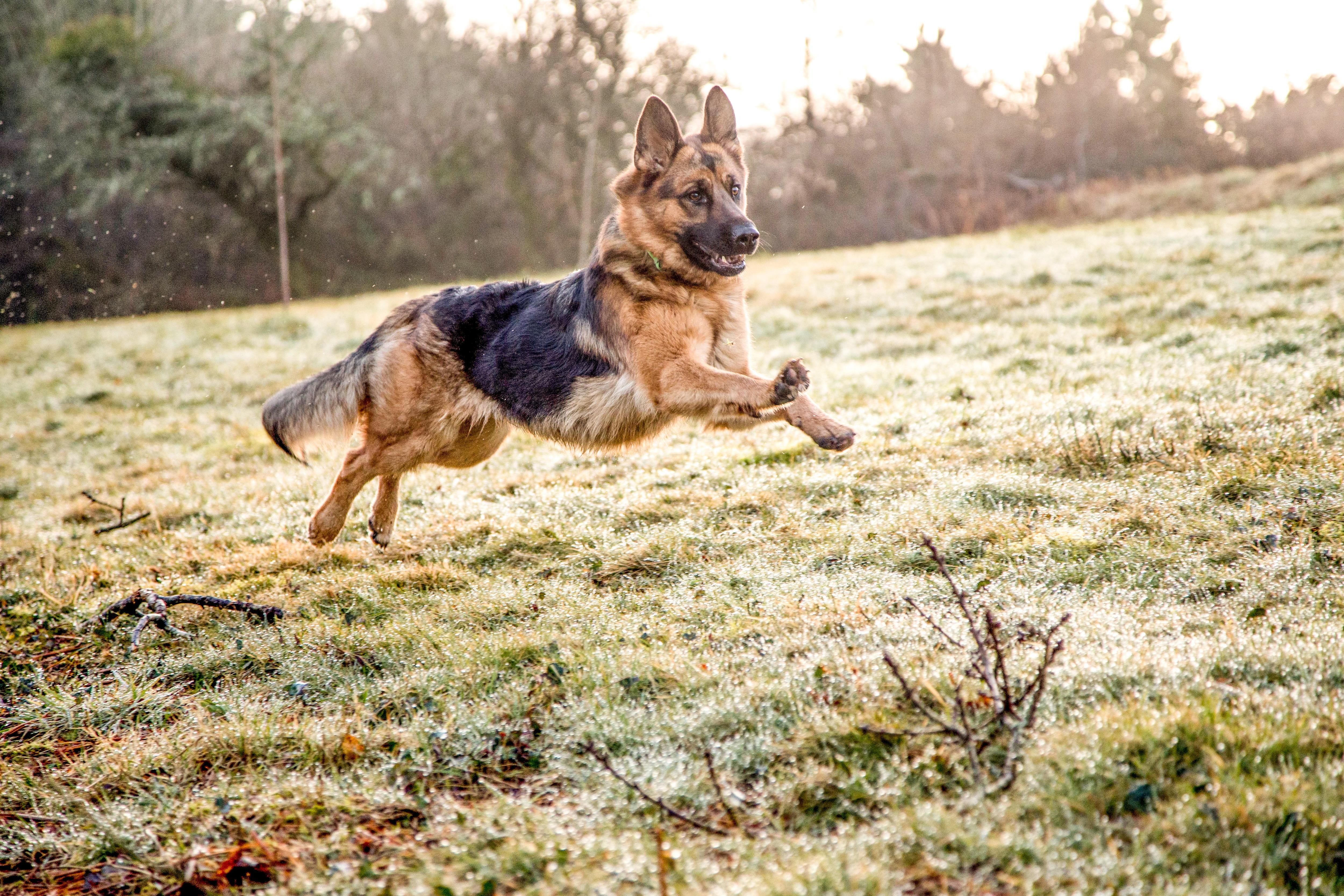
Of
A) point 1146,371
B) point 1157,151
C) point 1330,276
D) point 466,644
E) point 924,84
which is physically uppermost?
point 924,84

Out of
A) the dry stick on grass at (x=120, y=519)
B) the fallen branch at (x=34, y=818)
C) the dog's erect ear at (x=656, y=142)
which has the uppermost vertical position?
the dog's erect ear at (x=656, y=142)

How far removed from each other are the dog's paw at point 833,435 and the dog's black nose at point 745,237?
999 mm

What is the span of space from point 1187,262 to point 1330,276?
7.12ft

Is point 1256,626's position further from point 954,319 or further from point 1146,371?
point 954,319

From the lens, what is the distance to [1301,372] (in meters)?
6.99

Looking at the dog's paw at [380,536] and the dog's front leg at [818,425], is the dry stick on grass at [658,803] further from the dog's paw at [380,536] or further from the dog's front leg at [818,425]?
the dog's paw at [380,536]

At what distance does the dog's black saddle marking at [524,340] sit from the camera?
5316 millimetres

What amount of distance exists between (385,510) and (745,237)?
2.80m

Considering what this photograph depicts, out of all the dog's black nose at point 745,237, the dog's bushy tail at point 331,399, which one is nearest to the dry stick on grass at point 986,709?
the dog's black nose at point 745,237

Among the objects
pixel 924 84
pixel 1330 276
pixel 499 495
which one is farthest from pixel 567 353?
pixel 924 84

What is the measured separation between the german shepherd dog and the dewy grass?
60cm

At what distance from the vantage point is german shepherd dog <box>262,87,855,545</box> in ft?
16.5

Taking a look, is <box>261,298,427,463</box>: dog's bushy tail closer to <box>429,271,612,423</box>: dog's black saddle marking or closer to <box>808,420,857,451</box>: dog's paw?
<box>429,271,612,423</box>: dog's black saddle marking

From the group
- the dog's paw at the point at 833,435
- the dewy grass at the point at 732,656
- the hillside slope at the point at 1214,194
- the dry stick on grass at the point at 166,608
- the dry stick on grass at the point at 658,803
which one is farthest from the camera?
the hillside slope at the point at 1214,194
